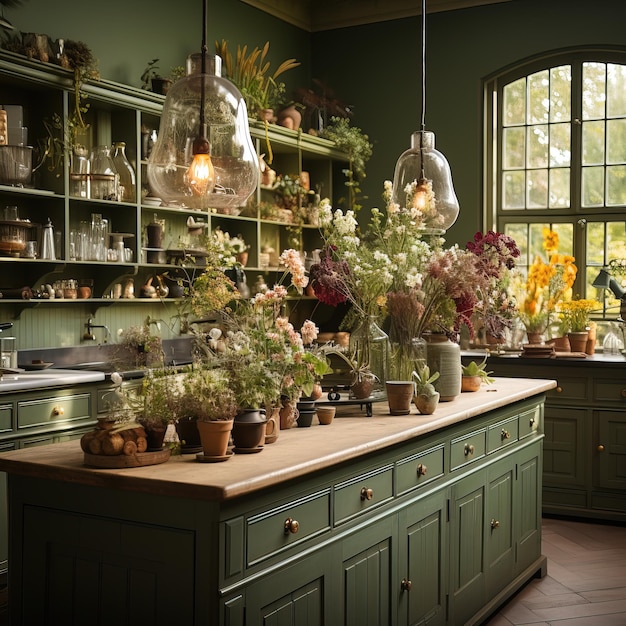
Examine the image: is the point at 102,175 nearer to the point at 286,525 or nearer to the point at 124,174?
the point at 124,174

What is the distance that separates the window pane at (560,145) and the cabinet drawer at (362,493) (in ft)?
15.1

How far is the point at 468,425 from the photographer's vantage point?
381 centimetres

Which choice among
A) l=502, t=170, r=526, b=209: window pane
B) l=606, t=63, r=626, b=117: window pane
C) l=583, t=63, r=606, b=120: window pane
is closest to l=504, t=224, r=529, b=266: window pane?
l=502, t=170, r=526, b=209: window pane

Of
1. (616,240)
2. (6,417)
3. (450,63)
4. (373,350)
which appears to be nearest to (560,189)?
(616,240)

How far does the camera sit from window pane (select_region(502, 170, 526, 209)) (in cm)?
729

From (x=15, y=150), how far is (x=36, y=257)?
0.61 meters

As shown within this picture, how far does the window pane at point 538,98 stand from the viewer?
7.18 metres

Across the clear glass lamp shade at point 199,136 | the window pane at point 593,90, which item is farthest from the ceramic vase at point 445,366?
the window pane at point 593,90

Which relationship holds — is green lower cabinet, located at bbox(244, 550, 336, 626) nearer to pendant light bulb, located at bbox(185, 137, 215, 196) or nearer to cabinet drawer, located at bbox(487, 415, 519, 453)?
pendant light bulb, located at bbox(185, 137, 215, 196)

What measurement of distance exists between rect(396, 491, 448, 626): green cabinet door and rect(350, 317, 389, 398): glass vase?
57cm

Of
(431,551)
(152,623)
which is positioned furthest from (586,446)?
(152,623)

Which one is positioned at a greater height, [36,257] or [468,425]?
[36,257]

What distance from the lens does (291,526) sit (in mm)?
2592

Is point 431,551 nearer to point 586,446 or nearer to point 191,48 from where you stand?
point 586,446
